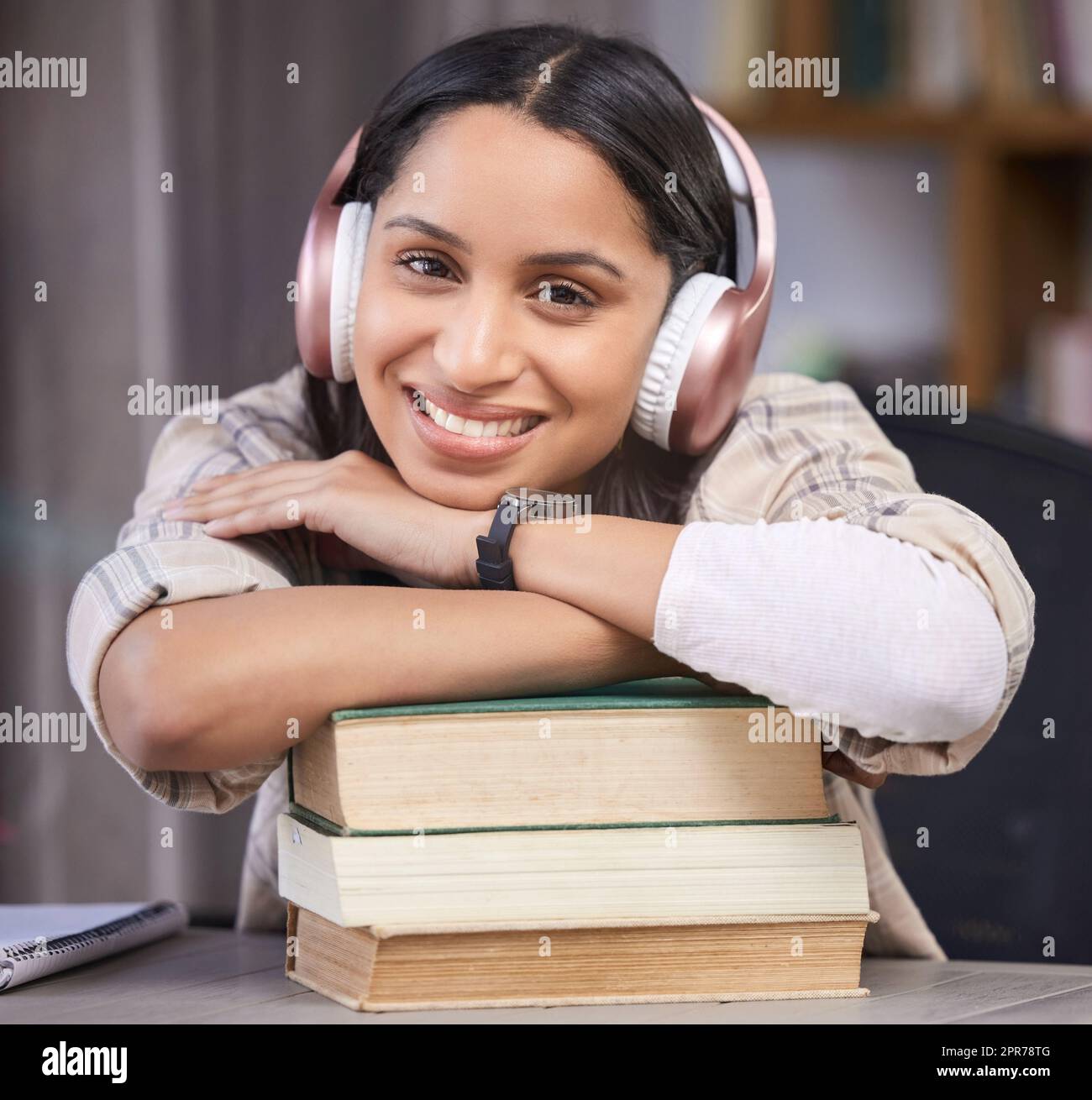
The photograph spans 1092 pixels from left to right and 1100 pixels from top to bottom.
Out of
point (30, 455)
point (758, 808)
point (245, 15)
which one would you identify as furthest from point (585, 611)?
point (245, 15)

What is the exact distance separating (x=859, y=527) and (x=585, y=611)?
158mm

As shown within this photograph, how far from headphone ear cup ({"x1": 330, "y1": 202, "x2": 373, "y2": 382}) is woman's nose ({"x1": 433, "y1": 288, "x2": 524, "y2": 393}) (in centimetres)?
10

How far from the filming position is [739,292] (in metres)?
0.93

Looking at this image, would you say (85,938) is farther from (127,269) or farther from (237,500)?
(127,269)

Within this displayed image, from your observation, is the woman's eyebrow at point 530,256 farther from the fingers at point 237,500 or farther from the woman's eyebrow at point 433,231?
the fingers at point 237,500

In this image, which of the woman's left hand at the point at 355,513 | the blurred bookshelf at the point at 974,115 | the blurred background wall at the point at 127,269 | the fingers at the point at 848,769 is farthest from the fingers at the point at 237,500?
the blurred bookshelf at the point at 974,115

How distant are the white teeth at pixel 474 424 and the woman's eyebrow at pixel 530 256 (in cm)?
11

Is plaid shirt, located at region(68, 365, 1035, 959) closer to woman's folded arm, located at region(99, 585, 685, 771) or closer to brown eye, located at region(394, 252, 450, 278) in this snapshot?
woman's folded arm, located at region(99, 585, 685, 771)

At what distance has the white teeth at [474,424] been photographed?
0.90 metres

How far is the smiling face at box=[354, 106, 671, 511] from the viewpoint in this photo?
848 mm

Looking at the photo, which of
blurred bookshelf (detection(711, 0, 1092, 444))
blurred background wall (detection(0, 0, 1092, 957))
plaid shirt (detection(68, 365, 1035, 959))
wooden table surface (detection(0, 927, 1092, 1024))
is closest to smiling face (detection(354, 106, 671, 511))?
plaid shirt (detection(68, 365, 1035, 959))

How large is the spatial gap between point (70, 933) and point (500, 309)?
18.2 inches
